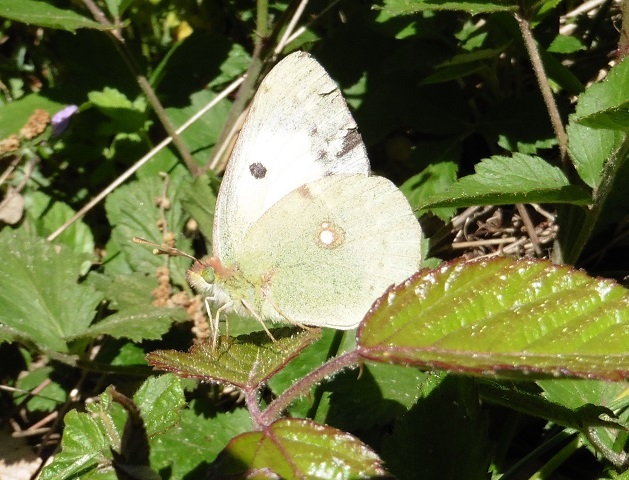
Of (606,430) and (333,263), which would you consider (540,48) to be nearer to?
(333,263)

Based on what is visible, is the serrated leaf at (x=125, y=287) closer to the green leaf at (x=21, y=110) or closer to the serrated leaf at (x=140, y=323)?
the serrated leaf at (x=140, y=323)

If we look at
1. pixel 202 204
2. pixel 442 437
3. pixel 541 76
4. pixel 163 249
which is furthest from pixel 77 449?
pixel 541 76

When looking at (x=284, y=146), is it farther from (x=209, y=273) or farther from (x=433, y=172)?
(x=433, y=172)

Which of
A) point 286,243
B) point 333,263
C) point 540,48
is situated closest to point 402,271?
point 333,263

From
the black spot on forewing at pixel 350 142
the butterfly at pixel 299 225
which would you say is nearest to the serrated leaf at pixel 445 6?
the butterfly at pixel 299 225

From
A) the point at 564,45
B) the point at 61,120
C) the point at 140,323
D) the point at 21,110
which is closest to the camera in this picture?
the point at 140,323

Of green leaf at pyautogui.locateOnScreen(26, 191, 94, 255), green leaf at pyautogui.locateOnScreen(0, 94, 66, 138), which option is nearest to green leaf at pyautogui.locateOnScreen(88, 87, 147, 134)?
green leaf at pyautogui.locateOnScreen(0, 94, 66, 138)
